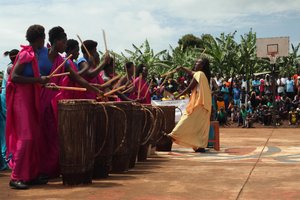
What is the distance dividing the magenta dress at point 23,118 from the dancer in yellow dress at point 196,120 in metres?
3.54

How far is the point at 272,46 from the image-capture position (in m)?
19.7

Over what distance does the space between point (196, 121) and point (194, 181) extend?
3176 millimetres

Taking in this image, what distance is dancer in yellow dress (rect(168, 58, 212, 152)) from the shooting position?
27.1 ft

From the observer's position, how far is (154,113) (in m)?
7.45

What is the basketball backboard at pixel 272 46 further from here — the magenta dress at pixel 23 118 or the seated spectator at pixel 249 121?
the magenta dress at pixel 23 118

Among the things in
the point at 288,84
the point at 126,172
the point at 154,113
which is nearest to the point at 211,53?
the point at 288,84

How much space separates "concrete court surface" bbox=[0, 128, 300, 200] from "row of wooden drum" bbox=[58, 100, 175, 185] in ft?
0.52

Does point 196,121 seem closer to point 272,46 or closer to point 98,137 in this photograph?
point 98,137

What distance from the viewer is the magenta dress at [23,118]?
4.93m

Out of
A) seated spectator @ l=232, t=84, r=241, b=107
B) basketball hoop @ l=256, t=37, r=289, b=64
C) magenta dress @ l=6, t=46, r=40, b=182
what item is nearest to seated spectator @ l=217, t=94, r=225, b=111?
seated spectator @ l=232, t=84, r=241, b=107

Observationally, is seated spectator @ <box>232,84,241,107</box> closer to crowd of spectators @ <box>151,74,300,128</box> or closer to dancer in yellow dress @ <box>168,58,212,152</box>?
crowd of spectators @ <box>151,74,300,128</box>

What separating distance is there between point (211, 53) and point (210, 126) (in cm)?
1461

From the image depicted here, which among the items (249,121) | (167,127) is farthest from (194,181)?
(249,121)

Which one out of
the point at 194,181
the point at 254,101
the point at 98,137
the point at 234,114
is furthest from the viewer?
the point at 254,101
